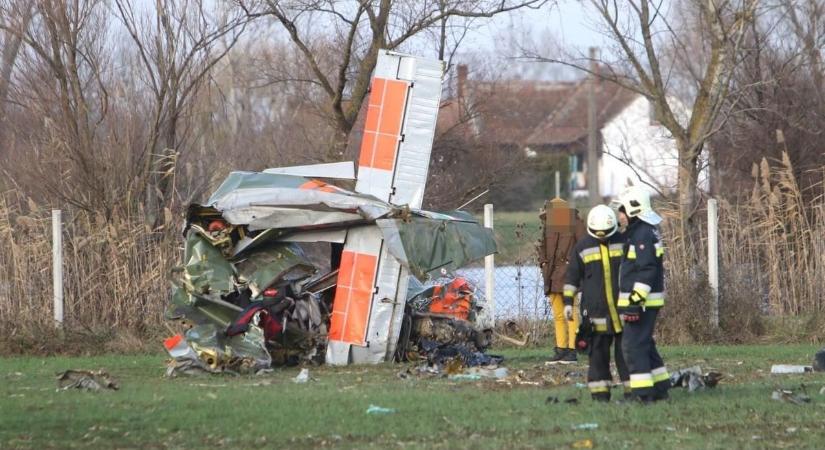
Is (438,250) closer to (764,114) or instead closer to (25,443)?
(25,443)

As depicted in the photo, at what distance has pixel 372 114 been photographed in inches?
575

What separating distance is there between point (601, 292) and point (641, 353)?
72 centimetres

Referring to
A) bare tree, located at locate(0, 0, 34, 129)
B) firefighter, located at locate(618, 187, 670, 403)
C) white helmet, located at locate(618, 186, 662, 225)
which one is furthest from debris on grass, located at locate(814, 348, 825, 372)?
bare tree, located at locate(0, 0, 34, 129)

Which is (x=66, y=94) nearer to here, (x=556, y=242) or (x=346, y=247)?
(x=346, y=247)

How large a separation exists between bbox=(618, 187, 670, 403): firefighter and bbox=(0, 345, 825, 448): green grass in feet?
1.07

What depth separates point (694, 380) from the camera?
11539 millimetres

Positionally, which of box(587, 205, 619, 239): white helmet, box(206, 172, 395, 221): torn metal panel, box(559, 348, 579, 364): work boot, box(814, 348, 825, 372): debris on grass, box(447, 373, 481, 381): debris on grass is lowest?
box(447, 373, 481, 381): debris on grass

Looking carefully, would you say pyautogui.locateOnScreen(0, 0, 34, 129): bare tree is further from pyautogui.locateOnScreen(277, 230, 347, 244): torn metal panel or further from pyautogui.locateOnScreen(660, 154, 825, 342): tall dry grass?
pyautogui.locateOnScreen(660, 154, 825, 342): tall dry grass

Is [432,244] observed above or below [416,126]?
below

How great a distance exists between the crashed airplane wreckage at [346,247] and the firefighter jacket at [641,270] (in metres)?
3.78

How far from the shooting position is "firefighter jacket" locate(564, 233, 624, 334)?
35.8ft

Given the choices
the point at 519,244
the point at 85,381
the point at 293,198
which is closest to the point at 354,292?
the point at 293,198

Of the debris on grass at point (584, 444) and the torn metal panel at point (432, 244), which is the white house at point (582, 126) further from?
the debris on grass at point (584, 444)

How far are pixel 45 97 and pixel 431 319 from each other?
7.52 meters
